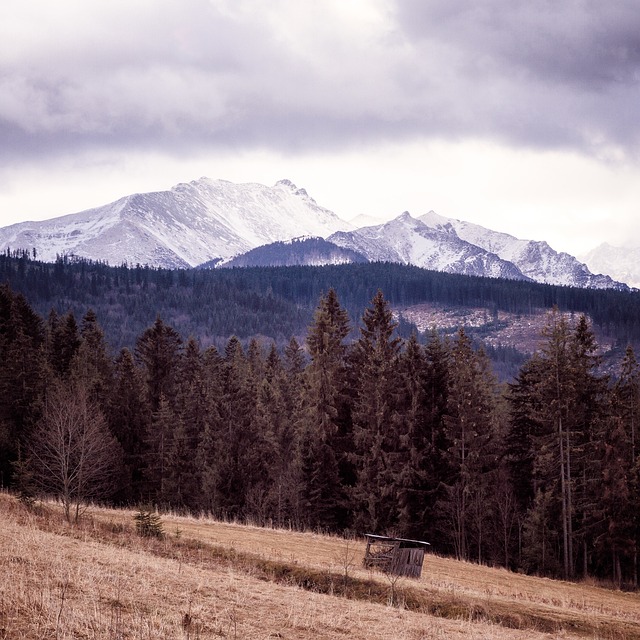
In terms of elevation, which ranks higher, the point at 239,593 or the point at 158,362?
the point at 158,362

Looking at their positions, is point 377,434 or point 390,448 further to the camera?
point 390,448

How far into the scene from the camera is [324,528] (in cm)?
4819

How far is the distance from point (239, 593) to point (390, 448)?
98.5 ft

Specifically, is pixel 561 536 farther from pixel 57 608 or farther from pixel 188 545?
pixel 57 608

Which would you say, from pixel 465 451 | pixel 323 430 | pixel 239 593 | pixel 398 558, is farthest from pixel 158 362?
pixel 239 593

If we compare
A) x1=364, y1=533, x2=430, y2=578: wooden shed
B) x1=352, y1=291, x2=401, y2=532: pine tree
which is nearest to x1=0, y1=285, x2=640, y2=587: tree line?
x1=352, y1=291, x2=401, y2=532: pine tree

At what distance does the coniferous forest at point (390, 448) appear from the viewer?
147 ft

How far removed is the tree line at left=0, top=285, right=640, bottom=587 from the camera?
147 feet

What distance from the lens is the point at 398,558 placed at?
2772 cm

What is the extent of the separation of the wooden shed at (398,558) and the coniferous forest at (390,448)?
1384cm

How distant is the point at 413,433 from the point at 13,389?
30263 mm

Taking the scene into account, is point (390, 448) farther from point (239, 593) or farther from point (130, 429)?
point (239, 593)

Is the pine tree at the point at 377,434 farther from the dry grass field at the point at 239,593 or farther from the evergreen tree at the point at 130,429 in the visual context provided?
the evergreen tree at the point at 130,429

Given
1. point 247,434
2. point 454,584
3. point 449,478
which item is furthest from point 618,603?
point 247,434
